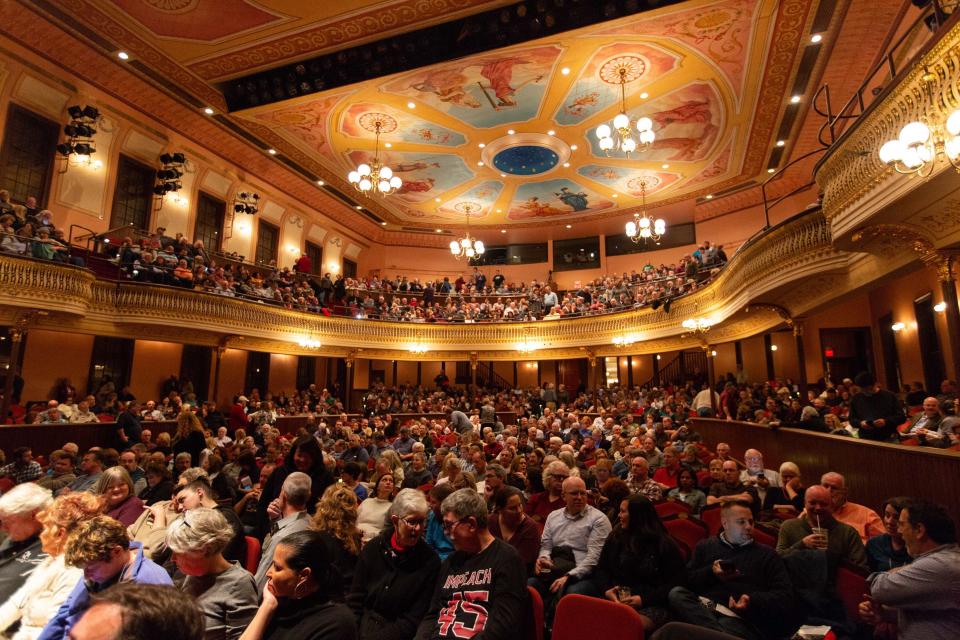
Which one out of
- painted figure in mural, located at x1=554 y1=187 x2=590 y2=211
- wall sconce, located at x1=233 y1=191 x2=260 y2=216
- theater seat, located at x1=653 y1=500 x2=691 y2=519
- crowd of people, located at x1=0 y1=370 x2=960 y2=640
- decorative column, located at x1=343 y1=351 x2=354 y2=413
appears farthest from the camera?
painted figure in mural, located at x1=554 y1=187 x2=590 y2=211

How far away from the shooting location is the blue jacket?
2271 millimetres

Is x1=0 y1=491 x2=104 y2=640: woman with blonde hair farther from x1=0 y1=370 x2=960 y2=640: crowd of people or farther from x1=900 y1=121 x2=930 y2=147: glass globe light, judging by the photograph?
x1=900 y1=121 x2=930 y2=147: glass globe light

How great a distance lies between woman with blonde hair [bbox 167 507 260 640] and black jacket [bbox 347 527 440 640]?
0.69 metres

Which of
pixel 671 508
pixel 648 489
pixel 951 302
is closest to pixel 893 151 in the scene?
pixel 951 302

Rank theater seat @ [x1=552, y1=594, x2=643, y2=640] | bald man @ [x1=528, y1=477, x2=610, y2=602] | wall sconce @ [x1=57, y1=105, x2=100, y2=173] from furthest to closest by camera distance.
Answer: wall sconce @ [x1=57, y1=105, x2=100, y2=173] → bald man @ [x1=528, y1=477, x2=610, y2=602] → theater seat @ [x1=552, y1=594, x2=643, y2=640]

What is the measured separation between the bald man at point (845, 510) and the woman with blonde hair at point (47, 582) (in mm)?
4777

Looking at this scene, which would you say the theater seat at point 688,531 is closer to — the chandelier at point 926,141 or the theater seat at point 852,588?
the theater seat at point 852,588

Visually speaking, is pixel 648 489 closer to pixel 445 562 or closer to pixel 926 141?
pixel 445 562

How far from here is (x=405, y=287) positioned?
67.8 feet

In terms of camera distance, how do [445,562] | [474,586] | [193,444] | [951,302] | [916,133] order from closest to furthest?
[474,586]
[445,562]
[916,133]
[951,302]
[193,444]

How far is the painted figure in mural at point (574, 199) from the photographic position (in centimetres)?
1973

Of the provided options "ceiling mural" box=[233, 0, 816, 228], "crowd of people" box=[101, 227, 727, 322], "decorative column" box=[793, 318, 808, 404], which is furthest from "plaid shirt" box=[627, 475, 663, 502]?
"crowd of people" box=[101, 227, 727, 322]

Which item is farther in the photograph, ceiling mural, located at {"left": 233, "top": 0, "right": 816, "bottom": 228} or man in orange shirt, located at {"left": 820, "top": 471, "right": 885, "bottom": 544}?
ceiling mural, located at {"left": 233, "top": 0, "right": 816, "bottom": 228}

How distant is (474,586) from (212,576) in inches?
46.2
